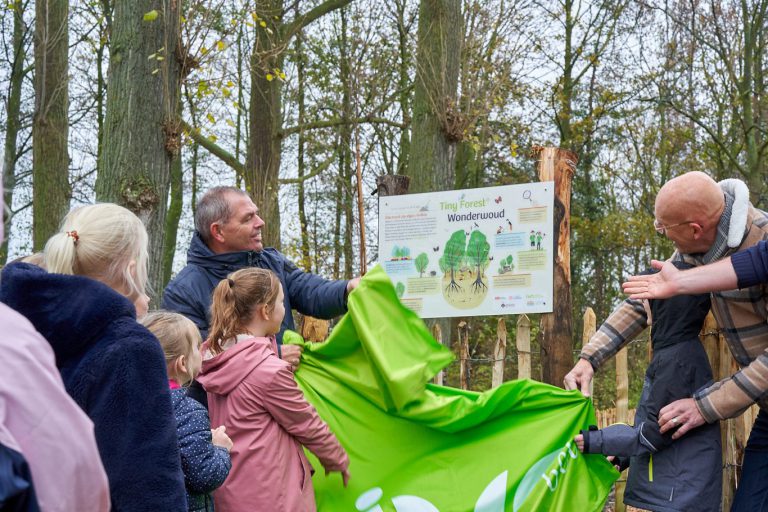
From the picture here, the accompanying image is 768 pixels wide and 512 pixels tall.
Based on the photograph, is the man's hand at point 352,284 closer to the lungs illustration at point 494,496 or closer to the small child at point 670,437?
the lungs illustration at point 494,496

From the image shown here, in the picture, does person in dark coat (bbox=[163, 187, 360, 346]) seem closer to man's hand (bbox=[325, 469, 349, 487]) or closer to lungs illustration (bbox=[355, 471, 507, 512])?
man's hand (bbox=[325, 469, 349, 487])

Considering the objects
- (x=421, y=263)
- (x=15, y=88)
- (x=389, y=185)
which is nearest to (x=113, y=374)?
(x=421, y=263)

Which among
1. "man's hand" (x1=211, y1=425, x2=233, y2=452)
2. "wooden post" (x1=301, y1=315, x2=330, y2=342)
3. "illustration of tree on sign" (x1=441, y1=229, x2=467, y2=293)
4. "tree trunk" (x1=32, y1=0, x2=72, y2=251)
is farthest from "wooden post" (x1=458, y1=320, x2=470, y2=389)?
"tree trunk" (x1=32, y1=0, x2=72, y2=251)

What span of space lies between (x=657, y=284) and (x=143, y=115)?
198 inches

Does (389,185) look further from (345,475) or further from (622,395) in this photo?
(345,475)

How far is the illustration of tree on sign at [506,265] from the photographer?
5727 millimetres

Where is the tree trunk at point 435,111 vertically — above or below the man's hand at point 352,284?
above

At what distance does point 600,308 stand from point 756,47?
6.68 meters

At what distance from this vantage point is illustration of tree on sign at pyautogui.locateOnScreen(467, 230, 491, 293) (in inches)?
230

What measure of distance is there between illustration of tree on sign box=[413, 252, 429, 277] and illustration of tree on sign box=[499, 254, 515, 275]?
0.62m

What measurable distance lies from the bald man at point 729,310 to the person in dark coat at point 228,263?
5.39 ft

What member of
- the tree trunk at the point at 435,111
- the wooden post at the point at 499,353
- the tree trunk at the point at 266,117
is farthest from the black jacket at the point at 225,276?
the tree trunk at the point at 266,117

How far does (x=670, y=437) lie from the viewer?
3652 mm

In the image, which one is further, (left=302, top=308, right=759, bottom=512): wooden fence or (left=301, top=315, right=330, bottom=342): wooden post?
(left=301, top=315, right=330, bottom=342): wooden post
